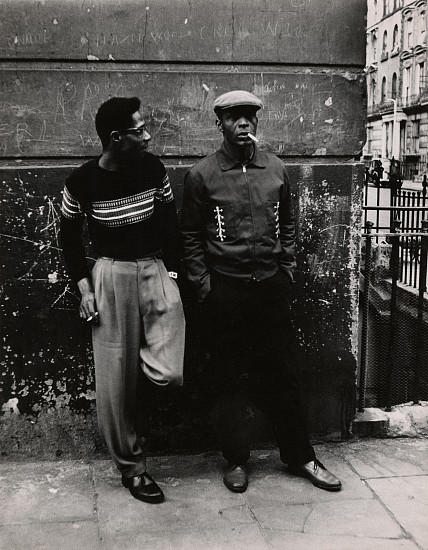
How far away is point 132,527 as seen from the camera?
345 centimetres

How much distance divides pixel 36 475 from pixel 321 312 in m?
1.99

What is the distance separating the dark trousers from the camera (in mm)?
3803

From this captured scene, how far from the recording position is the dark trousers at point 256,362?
380 centimetres

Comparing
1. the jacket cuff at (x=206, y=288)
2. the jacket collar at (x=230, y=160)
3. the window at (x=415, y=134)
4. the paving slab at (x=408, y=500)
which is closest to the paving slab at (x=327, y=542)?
the paving slab at (x=408, y=500)

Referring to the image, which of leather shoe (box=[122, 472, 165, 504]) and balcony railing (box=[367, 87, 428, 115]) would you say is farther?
balcony railing (box=[367, 87, 428, 115])

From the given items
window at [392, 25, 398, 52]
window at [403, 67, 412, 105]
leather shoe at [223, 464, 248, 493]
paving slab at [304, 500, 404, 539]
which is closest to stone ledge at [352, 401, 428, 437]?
paving slab at [304, 500, 404, 539]

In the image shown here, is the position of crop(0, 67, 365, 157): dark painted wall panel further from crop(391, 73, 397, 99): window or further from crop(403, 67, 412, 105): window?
crop(391, 73, 397, 99): window

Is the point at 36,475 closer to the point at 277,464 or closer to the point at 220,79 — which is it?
the point at 277,464

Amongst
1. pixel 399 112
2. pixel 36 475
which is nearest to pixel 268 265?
pixel 36 475

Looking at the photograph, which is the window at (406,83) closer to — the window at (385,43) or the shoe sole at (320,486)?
the window at (385,43)

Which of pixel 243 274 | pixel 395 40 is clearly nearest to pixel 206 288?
pixel 243 274

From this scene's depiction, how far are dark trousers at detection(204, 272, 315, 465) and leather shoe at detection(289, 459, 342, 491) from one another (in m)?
0.04

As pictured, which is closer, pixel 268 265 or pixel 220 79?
pixel 268 265

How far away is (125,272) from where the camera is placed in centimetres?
355
